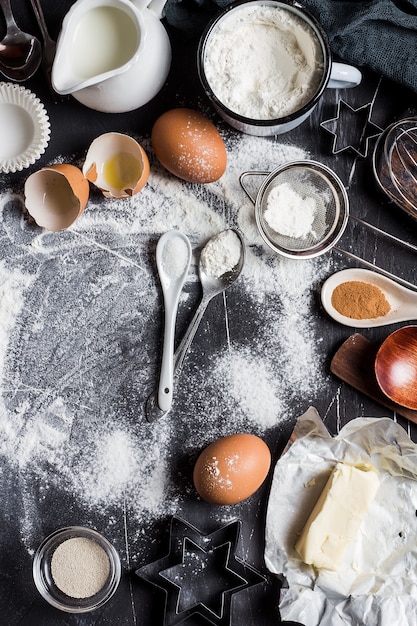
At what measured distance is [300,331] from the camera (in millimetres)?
1351

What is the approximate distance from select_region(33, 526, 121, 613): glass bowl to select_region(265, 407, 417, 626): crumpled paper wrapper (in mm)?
289

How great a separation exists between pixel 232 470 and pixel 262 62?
73 centimetres

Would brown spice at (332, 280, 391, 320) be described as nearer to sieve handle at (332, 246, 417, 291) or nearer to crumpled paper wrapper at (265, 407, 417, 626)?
sieve handle at (332, 246, 417, 291)

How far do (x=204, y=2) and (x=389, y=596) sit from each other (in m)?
1.15

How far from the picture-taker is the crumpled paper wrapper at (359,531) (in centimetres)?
126

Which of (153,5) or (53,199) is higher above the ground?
(153,5)

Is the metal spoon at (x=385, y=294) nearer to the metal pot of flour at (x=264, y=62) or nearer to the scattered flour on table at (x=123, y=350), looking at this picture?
the scattered flour on table at (x=123, y=350)

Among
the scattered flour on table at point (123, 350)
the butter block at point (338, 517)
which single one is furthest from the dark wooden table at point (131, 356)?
the butter block at point (338, 517)

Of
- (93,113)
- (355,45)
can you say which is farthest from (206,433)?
(355,45)

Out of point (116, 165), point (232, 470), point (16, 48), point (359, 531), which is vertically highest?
point (16, 48)

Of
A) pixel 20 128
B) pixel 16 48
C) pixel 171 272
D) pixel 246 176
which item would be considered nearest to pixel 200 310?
pixel 171 272

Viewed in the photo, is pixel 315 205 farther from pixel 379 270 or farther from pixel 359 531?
pixel 359 531

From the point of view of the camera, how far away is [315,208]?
4.35 feet

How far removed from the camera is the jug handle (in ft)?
3.92
